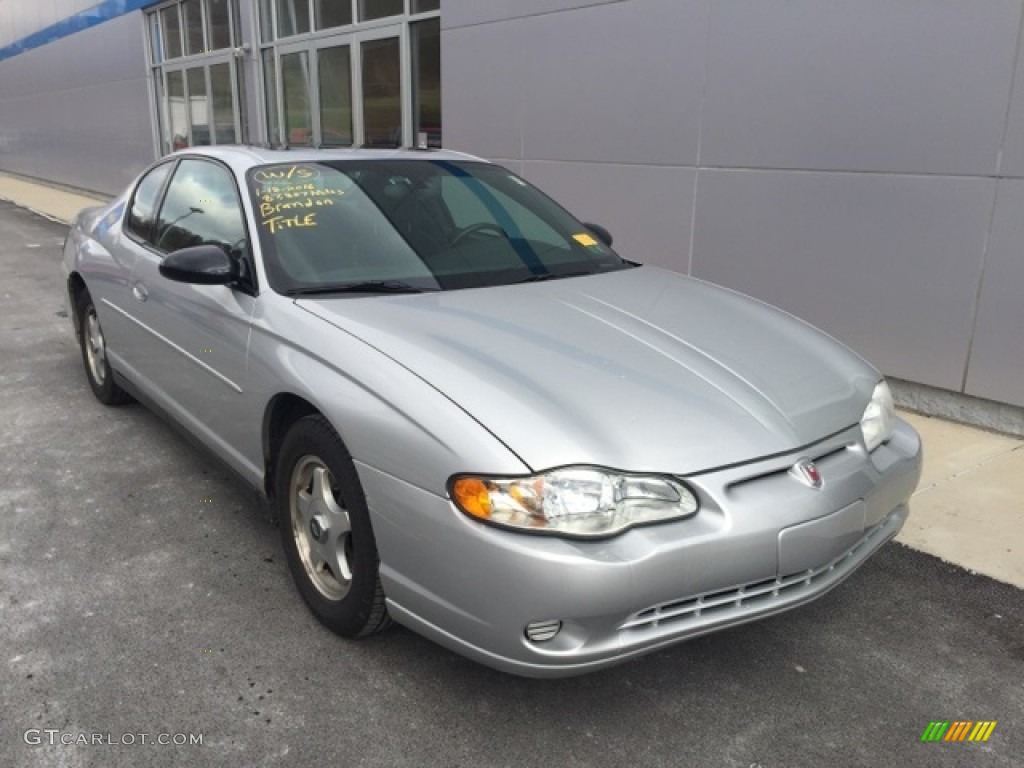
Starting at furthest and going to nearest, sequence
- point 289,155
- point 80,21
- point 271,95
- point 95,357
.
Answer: point 80,21, point 271,95, point 95,357, point 289,155

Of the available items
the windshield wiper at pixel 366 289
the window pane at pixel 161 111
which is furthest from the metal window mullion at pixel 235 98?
the windshield wiper at pixel 366 289

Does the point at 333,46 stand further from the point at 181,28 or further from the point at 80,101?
the point at 80,101

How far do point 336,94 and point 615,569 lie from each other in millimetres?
10852

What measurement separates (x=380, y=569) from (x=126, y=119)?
18617mm

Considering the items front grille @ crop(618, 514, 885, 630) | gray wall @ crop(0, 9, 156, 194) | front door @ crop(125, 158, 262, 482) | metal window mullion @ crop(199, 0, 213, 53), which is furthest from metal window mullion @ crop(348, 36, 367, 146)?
front grille @ crop(618, 514, 885, 630)

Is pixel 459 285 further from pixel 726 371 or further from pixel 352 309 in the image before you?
pixel 726 371

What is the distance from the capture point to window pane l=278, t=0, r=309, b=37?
476 inches

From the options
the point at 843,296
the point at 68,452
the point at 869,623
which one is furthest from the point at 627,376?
the point at 843,296

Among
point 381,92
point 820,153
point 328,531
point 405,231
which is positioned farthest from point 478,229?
point 381,92

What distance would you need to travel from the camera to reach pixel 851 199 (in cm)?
561

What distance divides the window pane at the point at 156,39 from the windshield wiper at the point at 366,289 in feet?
54.2

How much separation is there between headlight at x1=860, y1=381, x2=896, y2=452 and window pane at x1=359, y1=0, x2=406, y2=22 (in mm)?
8544

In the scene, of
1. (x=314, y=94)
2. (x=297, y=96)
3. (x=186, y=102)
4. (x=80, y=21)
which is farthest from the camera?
(x=80, y=21)

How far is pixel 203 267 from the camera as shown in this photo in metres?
3.16
